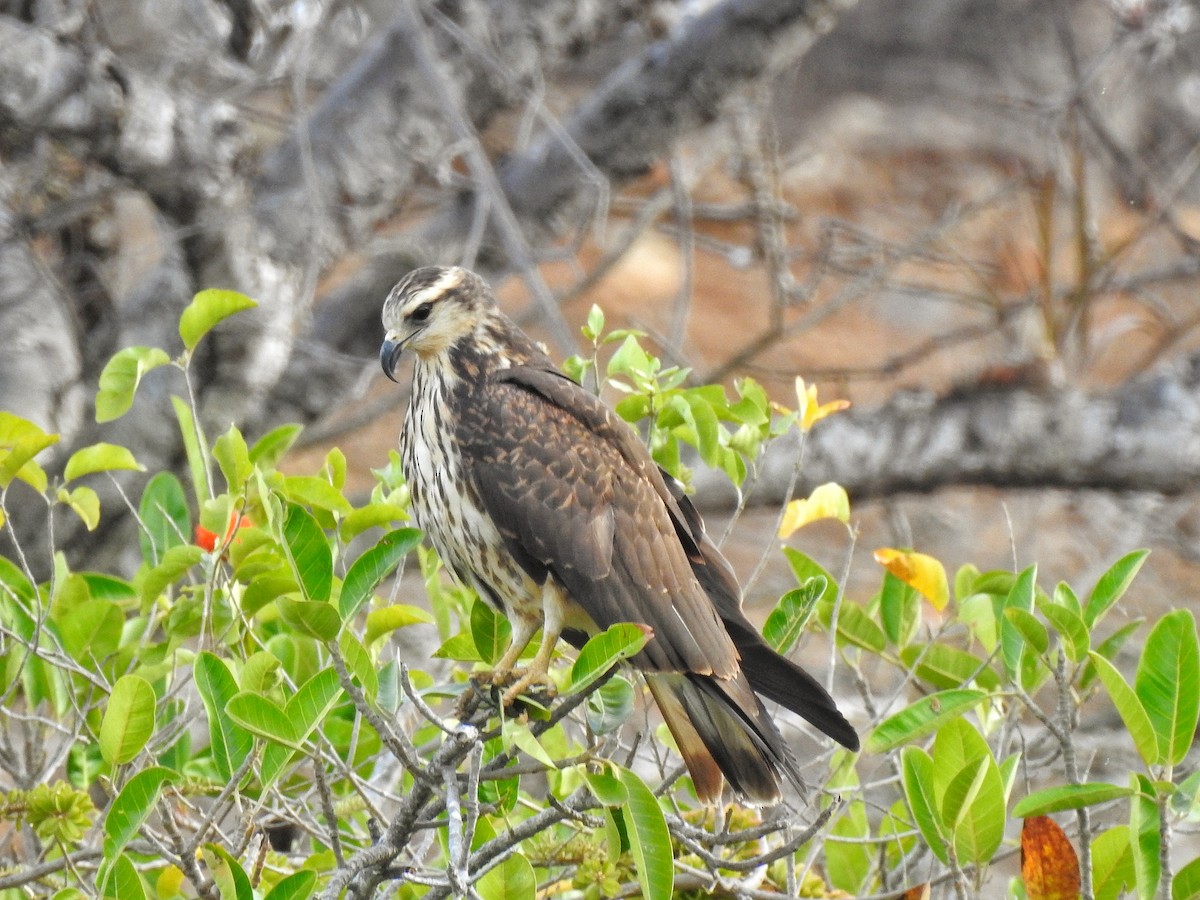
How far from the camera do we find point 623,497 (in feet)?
9.29

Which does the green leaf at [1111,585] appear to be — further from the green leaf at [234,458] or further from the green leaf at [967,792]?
the green leaf at [234,458]

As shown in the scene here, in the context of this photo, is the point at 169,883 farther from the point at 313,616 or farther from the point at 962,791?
the point at 962,791

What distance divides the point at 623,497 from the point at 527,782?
2.00m

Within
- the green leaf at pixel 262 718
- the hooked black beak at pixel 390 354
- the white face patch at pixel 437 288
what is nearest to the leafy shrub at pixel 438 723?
the green leaf at pixel 262 718

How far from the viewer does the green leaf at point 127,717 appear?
83.5 inches

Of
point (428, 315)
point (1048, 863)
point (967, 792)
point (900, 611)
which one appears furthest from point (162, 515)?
point (1048, 863)

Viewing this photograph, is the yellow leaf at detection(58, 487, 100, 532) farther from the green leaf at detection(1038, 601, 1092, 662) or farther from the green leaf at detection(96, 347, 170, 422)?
the green leaf at detection(1038, 601, 1092, 662)

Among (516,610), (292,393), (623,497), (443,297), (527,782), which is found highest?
(443,297)

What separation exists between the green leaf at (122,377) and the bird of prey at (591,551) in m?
0.55

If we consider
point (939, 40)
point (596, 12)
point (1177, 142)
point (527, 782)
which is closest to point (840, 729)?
point (527, 782)

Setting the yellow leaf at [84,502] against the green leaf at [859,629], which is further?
the green leaf at [859,629]

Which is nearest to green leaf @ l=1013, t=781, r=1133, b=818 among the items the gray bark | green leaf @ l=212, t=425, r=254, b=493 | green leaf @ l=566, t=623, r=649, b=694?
green leaf @ l=566, t=623, r=649, b=694

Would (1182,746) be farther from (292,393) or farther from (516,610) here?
(292,393)

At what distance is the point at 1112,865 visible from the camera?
7.58 feet
